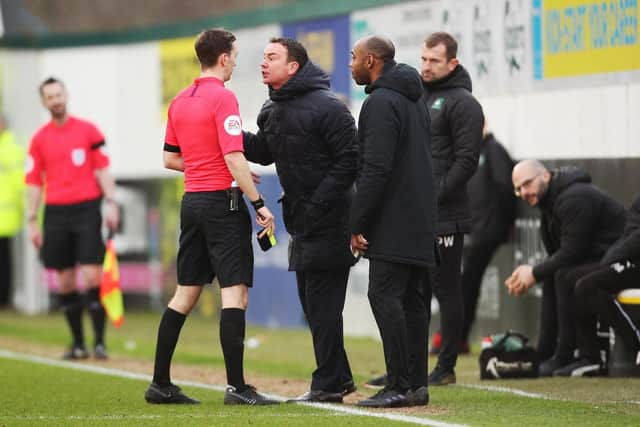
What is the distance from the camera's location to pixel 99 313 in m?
13.2

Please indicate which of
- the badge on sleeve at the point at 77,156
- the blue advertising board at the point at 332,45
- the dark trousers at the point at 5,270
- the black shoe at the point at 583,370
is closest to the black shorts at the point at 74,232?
the badge on sleeve at the point at 77,156

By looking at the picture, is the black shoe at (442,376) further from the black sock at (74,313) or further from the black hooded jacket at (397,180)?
the black sock at (74,313)

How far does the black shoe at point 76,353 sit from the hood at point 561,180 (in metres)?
4.15

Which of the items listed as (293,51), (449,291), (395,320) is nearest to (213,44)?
(293,51)

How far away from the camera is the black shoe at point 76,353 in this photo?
1280 centimetres

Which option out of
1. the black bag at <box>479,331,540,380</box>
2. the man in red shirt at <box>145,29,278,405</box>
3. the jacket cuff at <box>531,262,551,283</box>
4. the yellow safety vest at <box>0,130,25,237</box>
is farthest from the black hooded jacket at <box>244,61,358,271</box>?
the yellow safety vest at <box>0,130,25,237</box>

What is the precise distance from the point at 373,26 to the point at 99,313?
389cm

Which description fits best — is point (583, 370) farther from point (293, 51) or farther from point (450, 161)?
point (293, 51)

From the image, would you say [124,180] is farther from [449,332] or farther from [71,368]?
[449,332]

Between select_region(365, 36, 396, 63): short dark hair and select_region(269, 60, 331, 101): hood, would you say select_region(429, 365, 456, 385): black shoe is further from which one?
select_region(365, 36, 396, 63): short dark hair

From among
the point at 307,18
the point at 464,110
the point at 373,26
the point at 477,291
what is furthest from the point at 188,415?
the point at 307,18

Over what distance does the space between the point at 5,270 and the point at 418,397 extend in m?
12.1

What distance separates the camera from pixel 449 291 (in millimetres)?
10070

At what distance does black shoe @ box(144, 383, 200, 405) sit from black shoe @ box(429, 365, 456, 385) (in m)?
1.74
